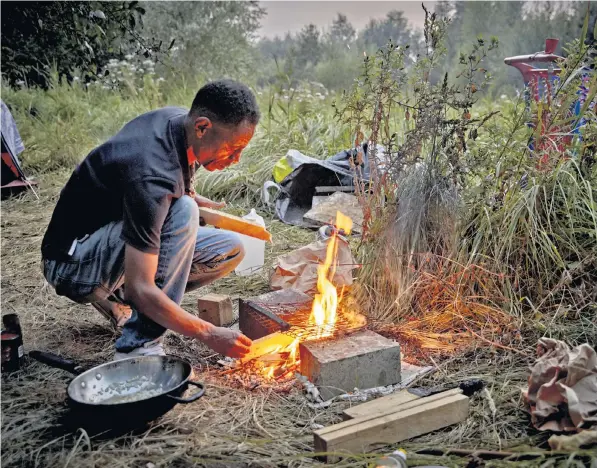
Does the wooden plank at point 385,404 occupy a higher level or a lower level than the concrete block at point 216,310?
higher

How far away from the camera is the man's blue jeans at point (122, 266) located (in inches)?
110

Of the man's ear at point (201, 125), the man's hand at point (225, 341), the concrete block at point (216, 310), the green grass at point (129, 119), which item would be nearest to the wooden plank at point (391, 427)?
the man's hand at point (225, 341)

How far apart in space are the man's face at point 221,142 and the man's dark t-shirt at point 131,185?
3.8 inches

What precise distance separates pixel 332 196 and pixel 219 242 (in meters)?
2.43

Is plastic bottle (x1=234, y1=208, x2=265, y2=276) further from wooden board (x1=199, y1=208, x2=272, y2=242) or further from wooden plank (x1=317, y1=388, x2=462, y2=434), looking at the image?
wooden plank (x1=317, y1=388, x2=462, y2=434)

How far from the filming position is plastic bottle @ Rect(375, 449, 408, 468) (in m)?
2.05

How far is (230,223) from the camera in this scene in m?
3.56

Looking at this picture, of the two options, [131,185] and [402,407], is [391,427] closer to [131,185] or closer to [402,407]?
[402,407]

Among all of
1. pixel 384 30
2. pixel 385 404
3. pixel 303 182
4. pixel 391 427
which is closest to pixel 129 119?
pixel 303 182

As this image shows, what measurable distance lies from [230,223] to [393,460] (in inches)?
73.5

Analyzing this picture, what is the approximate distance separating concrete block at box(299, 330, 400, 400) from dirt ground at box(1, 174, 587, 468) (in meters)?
0.11

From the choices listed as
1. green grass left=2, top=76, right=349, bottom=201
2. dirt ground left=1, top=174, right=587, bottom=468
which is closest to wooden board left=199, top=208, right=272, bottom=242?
dirt ground left=1, top=174, right=587, bottom=468

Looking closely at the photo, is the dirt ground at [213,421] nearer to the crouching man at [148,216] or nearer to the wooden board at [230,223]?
the crouching man at [148,216]

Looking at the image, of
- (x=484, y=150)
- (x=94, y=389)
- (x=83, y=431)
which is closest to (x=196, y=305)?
(x=94, y=389)
